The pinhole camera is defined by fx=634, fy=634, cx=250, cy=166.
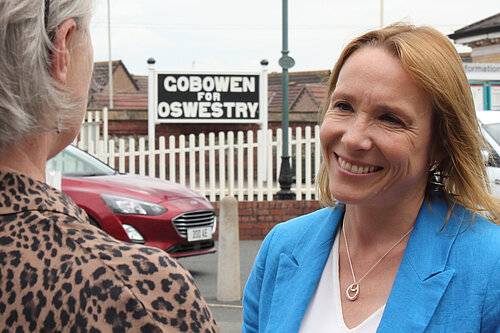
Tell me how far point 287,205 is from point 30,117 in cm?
977

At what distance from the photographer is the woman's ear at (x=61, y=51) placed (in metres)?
1.10

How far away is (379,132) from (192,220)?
5577 millimetres

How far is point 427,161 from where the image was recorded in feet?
6.52

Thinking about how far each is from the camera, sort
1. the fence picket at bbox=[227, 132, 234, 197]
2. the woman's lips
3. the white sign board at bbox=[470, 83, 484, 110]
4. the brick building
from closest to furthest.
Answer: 1. the woman's lips
2. the fence picket at bbox=[227, 132, 234, 197]
3. the white sign board at bbox=[470, 83, 484, 110]
4. the brick building

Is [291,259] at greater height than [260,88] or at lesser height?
lesser

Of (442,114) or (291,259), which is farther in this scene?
(291,259)

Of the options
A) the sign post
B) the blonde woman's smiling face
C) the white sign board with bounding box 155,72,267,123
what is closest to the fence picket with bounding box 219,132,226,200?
the white sign board with bounding box 155,72,267,123

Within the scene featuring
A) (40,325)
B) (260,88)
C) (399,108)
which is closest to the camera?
(40,325)

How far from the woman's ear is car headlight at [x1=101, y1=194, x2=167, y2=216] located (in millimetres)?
5840

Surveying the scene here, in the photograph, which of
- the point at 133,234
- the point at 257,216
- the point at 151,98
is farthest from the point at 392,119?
the point at 151,98

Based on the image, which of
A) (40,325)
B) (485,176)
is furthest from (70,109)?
(485,176)

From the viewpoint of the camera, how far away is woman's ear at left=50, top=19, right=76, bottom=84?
110 cm

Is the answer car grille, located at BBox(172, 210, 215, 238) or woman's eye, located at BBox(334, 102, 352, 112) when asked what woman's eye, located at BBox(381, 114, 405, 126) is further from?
car grille, located at BBox(172, 210, 215, 238)

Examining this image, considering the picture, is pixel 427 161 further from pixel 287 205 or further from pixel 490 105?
pixel 490 105
